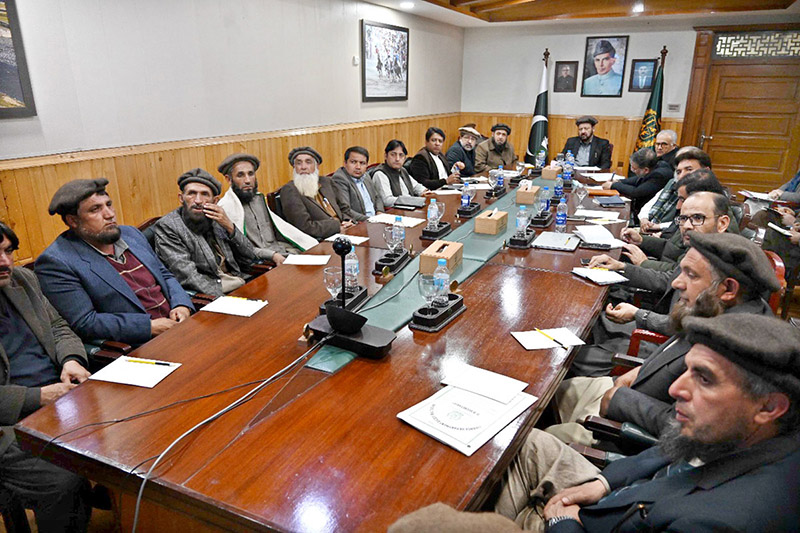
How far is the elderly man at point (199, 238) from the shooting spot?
9.31ft

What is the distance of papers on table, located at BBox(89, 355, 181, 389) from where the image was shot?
159 cm

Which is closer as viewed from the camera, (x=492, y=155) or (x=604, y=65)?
(x=492, y=155)

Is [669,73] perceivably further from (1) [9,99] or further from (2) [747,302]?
(1) [9,99]

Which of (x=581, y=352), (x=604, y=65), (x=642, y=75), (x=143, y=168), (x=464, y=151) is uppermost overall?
(x=604, y=65)

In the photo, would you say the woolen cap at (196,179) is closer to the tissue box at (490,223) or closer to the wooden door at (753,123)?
the tissue box at (490,223)

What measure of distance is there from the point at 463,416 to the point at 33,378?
164 cm

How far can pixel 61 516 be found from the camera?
1.75 m

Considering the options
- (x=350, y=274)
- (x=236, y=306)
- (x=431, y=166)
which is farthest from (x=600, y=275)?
(x=431, y=166)

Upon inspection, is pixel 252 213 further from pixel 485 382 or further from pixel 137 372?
pixel 485 382

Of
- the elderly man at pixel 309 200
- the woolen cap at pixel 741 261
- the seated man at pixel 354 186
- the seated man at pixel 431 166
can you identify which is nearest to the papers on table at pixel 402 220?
the elderly man at pixel 309 200

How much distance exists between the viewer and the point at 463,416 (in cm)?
142

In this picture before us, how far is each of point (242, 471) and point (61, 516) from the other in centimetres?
100

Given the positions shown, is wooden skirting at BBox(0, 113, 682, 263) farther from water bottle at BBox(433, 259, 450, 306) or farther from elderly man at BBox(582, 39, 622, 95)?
elderly man at BBox(582, 39, 622, 95)

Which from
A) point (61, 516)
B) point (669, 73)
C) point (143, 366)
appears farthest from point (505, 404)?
point (669, 73)
